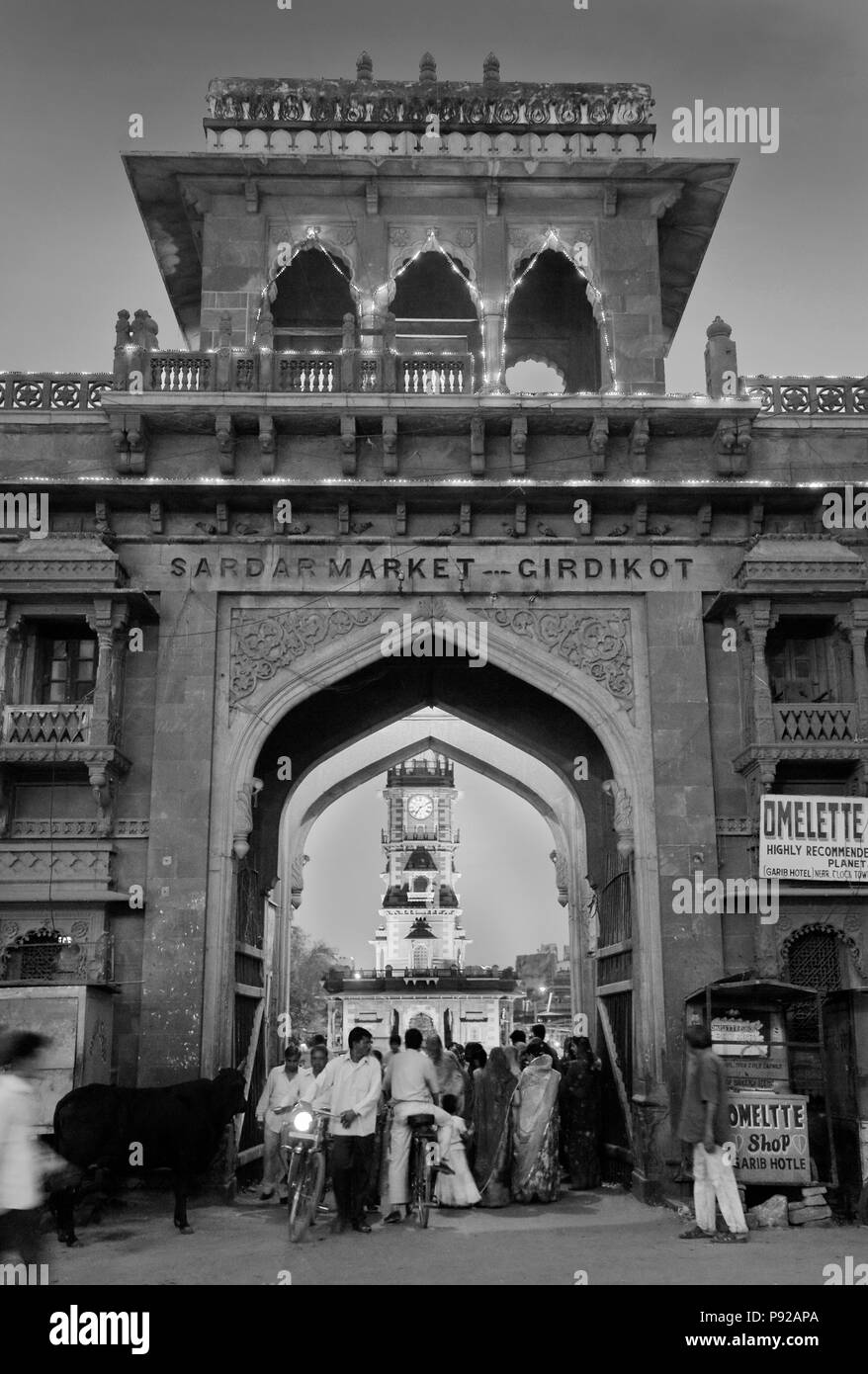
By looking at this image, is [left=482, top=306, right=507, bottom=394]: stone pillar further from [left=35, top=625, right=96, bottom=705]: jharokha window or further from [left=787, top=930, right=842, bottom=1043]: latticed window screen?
[left=787, top=930, right=842, bottom=1043]: latticed window screen

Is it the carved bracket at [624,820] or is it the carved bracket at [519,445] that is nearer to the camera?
the carved bracket at [624,820]

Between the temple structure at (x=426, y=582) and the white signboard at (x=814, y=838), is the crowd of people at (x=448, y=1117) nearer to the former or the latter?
the temple structure at (x=426, y=582)

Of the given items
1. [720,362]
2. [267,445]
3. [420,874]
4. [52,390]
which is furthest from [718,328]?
[420,874]

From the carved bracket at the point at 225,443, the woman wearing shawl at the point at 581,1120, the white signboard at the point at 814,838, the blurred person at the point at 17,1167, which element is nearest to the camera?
the blurred person at the point at 17,1167

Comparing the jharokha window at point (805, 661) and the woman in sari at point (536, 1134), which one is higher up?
the jharokha window at point (805, 661)

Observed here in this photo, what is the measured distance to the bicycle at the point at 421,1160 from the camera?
10.5m

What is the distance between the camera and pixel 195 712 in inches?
522

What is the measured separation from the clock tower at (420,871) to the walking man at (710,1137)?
165ft

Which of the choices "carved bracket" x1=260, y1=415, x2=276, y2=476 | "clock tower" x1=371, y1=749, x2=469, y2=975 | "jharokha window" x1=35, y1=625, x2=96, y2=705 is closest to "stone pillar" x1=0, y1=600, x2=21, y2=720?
"jharokha window" x1=35, y1=625, x2=96, y2=705

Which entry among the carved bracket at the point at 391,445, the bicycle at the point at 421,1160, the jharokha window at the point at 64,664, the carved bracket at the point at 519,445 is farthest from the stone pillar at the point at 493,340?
the bicycle at the point at 421,1160

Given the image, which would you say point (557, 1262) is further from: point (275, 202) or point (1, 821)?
point (275, 202)

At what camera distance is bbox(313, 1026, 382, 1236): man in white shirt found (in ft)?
33.1

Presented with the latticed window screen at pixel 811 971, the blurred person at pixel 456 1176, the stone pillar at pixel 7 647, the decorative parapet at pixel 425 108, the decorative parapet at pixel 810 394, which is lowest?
the blurred person at pixel 456 1176
